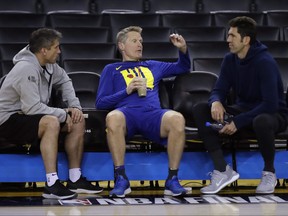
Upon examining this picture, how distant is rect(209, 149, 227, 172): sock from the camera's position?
4.66 metres

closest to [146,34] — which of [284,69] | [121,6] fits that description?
[121,6]

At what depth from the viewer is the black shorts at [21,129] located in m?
4.57

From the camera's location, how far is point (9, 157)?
483cm

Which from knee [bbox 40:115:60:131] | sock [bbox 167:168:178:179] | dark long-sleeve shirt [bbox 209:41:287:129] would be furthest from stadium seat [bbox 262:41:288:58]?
knee [bbox 40:115:60:131]

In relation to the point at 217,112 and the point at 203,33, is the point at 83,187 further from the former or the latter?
the point at 203,33

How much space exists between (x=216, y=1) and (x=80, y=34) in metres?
1.86

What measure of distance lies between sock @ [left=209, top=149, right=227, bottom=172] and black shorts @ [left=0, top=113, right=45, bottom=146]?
1156mm

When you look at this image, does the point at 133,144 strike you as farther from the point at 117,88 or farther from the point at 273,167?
the point at 273,167

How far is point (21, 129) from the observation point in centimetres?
459

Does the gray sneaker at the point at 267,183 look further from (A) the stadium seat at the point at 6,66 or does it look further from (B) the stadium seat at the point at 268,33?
(B) the stadium seat at the point at 268,33

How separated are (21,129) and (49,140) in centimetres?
23

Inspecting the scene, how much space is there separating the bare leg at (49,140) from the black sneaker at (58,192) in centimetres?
10

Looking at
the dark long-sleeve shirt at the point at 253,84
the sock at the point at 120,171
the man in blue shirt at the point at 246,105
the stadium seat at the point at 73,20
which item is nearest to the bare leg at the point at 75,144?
the sock at the point at 120,171

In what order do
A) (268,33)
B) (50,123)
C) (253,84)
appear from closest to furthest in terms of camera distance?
1. (50,123)
2. (253,84)
3. (268,33)
